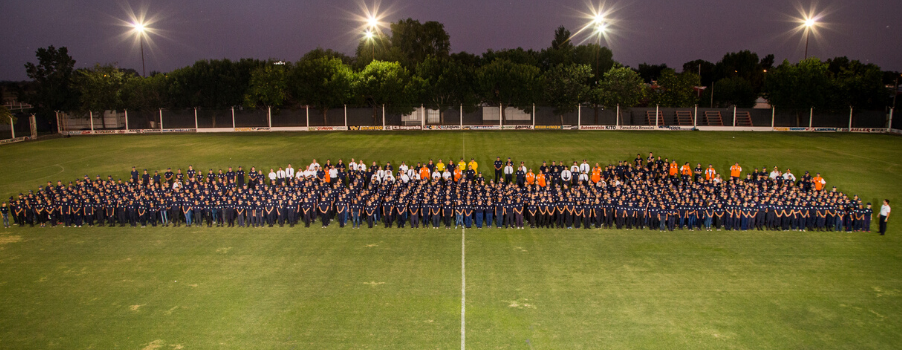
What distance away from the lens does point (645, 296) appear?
10.3 meters

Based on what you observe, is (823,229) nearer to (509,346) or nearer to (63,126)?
(509,346)

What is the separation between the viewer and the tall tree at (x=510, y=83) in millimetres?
41844

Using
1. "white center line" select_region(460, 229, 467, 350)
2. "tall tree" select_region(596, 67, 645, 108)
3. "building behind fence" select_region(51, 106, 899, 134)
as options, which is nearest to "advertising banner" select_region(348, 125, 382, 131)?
"building behind fence" select_region(51, 106, 899, 134)

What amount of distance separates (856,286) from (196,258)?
14.8m

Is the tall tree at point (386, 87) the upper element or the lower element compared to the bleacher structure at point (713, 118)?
upper

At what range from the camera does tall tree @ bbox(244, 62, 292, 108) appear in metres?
43.3

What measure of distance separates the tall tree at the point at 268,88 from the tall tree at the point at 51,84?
53.0 feet

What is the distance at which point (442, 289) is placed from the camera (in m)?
10.7

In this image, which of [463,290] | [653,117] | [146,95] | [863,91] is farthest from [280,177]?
[863,91]

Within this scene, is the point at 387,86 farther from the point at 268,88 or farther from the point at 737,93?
the point at 737,93

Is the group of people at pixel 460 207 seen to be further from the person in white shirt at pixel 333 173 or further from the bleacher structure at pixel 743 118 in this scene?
the bleacher structure at pixel 743 118

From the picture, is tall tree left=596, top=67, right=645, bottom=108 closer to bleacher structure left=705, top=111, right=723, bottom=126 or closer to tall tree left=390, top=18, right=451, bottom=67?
bleacher structure left=705, top=111, right=723, bottom=126

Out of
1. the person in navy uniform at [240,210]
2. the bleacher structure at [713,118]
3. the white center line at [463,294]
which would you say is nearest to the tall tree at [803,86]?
the bleacher structure at [713,118]

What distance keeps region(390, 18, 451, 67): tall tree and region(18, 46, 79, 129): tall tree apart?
35341mm
